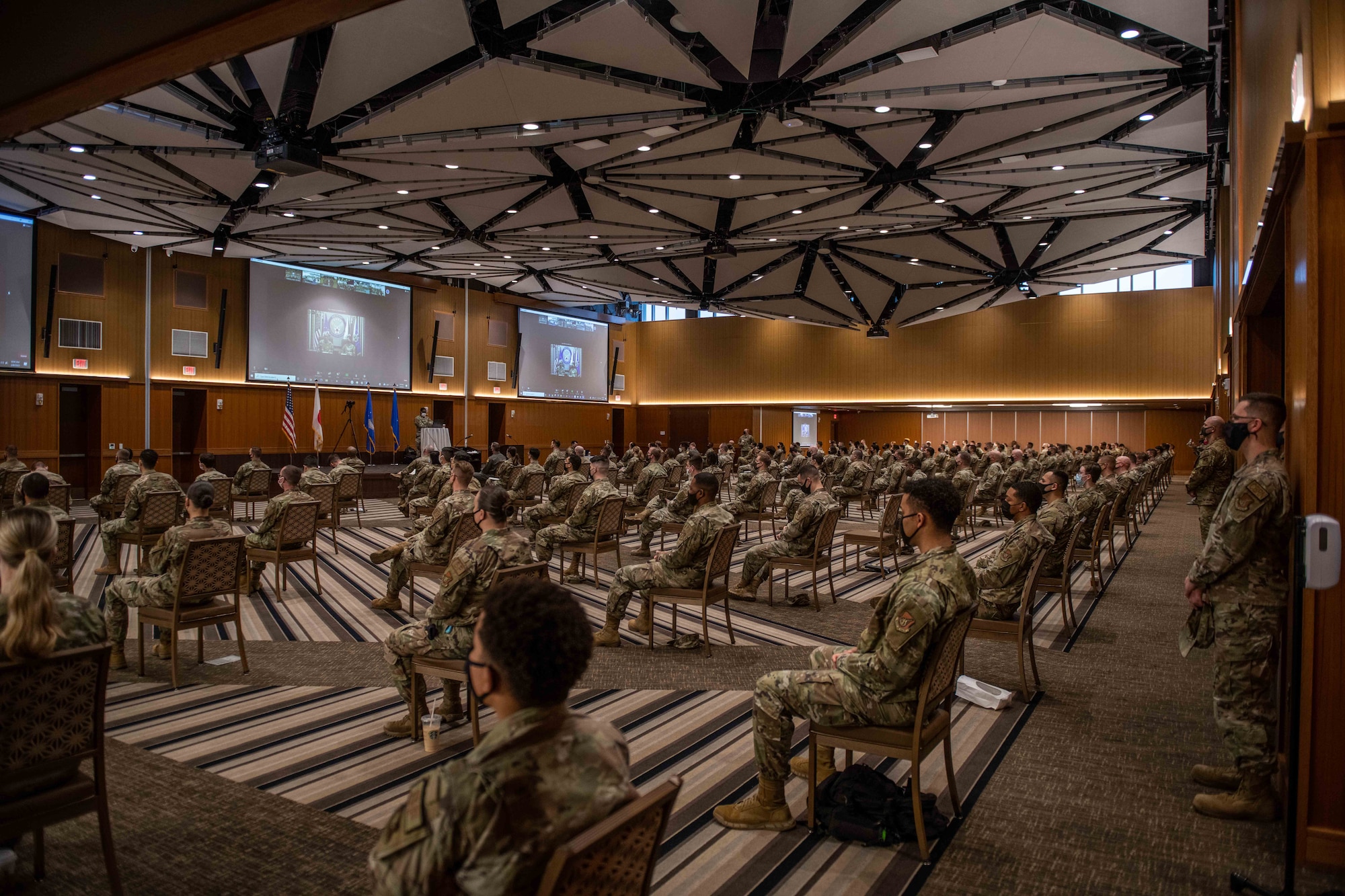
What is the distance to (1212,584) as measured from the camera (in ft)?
10.7

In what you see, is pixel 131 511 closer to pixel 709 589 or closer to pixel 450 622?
pixel 450 622

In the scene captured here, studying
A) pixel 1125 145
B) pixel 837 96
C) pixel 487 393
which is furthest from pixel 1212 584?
pixel 487 393


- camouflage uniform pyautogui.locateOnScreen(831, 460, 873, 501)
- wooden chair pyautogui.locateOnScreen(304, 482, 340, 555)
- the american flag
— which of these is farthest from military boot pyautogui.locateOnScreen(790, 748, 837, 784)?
the american flag

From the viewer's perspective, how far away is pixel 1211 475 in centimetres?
838

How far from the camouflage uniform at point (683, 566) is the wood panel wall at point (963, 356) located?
24421mm

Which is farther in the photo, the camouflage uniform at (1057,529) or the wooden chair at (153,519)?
the wooden chair at (153,519)

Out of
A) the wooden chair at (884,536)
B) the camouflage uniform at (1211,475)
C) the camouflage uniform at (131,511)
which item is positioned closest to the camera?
the camouflage uniform at (131,511)

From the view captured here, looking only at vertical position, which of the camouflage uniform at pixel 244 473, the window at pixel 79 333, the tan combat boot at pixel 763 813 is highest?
the window at pixel 79 333

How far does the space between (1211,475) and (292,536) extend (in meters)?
9.39

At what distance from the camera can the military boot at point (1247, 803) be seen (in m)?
3.16

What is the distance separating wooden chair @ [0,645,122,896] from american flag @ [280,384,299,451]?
1586 cm

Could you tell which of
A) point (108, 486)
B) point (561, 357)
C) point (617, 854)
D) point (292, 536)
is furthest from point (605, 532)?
point (561, 357)

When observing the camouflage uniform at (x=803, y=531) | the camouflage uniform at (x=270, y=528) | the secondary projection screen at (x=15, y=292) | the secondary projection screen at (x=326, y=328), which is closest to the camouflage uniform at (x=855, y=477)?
the camouflage uniform at (x=803, y=531)

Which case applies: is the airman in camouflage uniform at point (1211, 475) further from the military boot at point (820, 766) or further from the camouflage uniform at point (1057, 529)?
the military boot at point (820, 766)
